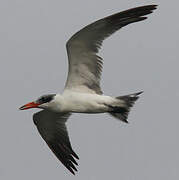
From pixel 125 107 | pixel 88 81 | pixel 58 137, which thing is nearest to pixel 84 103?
pixel 88 81

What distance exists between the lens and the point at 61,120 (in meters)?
16.9

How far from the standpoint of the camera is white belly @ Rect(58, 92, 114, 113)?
49.4 ft

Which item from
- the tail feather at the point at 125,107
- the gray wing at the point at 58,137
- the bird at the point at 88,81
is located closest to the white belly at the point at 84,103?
the bird at the point at 88,81

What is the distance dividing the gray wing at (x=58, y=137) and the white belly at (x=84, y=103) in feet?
5.53

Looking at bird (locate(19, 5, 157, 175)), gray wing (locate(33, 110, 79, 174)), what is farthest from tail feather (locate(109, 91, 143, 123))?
gray wing (locate(33, 110, 79, 174))

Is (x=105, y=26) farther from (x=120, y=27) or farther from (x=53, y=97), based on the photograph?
(x=53, y=97)

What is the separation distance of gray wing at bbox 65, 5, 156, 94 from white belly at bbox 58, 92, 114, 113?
Answer: 0.33 m

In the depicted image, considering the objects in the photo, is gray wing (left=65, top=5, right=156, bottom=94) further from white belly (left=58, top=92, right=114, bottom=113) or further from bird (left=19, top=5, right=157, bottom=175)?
white belly (left=58, top=92, right=114, bottom=113)

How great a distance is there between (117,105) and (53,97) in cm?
134

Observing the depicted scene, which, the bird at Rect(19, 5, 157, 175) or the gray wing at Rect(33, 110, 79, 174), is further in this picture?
the gray wing at Rect(33, 110, 79, 174)

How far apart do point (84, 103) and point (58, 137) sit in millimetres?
2129

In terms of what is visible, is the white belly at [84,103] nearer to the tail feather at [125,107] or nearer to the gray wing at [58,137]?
the tail feather at [125,107]

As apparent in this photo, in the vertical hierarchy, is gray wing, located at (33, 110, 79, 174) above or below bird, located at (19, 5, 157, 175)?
below

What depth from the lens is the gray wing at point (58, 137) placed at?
55.1 feet
